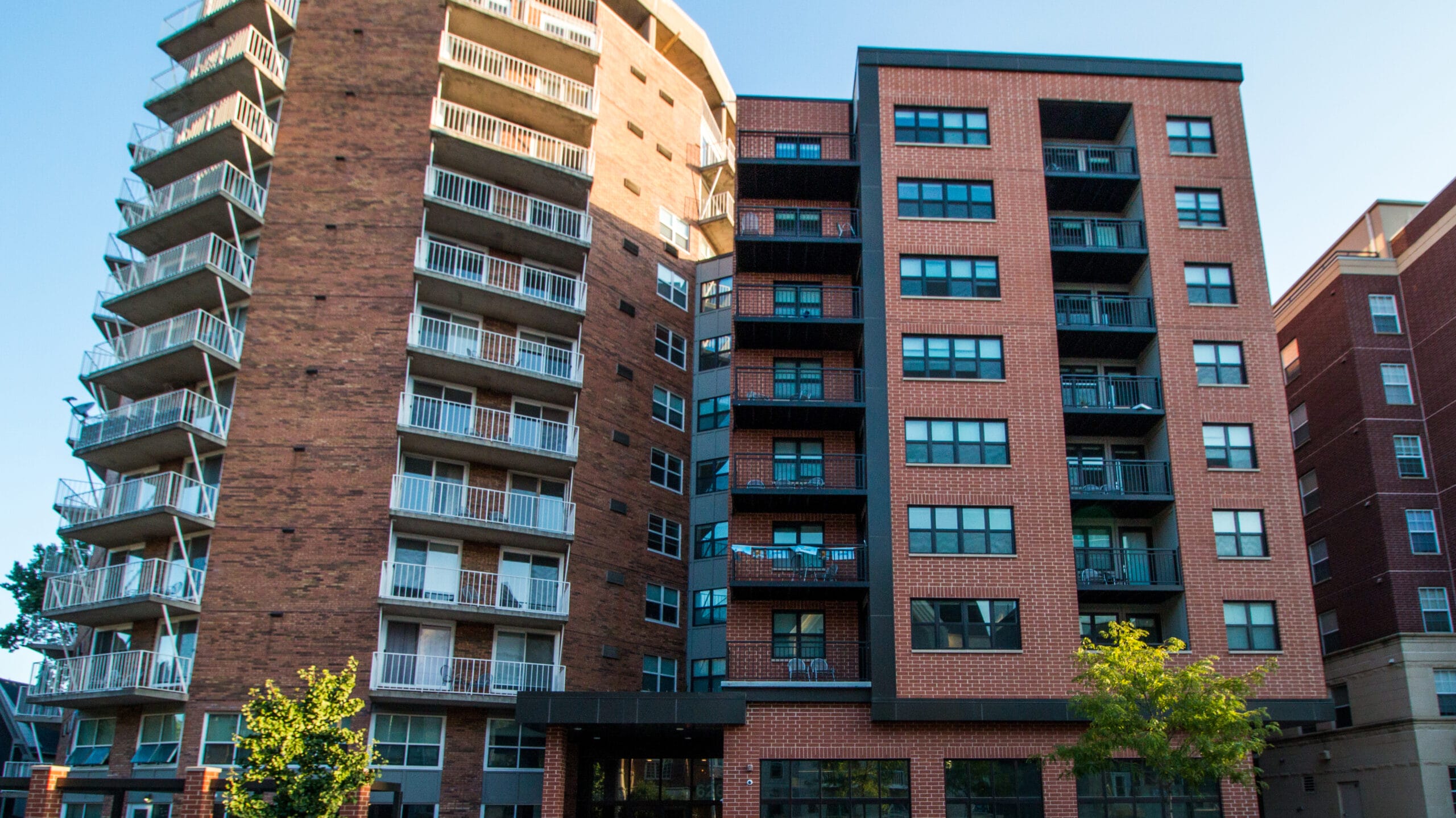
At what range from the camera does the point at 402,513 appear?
32.5m

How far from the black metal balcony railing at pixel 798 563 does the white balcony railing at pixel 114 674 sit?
51.3ft

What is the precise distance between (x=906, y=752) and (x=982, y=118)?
20.3 metres

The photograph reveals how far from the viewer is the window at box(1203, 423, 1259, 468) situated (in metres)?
33.6

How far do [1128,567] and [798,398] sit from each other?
10.9 m

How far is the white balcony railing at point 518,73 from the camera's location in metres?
38.6

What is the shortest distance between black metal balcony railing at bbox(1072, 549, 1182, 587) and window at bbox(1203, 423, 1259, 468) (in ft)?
10.5

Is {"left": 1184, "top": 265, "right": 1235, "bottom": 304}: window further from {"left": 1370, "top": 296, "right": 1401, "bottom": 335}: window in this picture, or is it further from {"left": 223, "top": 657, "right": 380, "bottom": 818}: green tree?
{"left": 223, "top": 657, "right": 380, "bottom": 818}: green tree

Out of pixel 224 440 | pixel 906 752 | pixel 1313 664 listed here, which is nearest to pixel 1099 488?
pixel 1313 664

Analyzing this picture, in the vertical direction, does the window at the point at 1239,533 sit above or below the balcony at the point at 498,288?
below

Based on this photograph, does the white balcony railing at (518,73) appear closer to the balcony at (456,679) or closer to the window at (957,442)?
the window at (957,442)

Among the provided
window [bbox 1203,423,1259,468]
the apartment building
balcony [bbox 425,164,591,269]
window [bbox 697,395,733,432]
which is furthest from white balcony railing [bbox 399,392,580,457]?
the apartment building

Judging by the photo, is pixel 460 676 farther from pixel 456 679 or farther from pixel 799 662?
pixel 799 662

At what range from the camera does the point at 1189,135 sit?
3741 cm

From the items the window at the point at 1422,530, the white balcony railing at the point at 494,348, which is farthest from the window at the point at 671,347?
the window at the point at 1422,530
